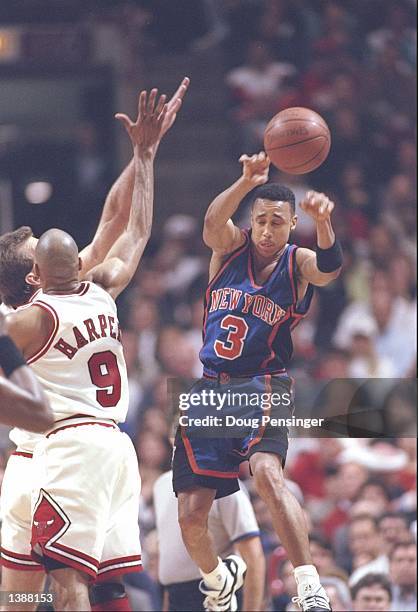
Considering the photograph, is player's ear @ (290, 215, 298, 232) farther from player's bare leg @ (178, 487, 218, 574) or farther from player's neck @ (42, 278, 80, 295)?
player's bare leg @ (178, 487, 218, 574)

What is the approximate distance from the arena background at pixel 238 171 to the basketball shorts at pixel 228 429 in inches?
26.5

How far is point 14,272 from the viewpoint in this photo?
599 centimetres

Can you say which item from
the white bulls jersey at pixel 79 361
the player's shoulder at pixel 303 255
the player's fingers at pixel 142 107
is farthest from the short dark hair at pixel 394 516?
the player's fingers at pixel 142 107

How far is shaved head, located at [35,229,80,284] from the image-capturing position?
566cm

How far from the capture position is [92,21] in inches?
307

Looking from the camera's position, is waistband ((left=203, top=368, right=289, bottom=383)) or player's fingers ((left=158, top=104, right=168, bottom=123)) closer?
waistband ((left=203, top=368, right=289, bottom=383))

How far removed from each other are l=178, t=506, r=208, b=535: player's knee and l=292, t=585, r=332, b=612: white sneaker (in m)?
0.73

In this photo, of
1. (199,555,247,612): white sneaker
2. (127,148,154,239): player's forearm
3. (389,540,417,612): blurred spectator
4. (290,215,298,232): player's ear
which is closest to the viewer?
(290,215,298,232): player's ear

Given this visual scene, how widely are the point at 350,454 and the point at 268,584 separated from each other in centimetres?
131

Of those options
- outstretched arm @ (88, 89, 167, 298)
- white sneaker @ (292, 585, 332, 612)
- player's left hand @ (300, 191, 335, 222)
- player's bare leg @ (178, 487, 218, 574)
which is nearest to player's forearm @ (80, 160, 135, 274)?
outstretched arm @ (88, 89, 167, 298)

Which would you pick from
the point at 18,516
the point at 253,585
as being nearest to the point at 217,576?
the point at 253,585

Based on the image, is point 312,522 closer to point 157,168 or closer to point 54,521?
point 157,168

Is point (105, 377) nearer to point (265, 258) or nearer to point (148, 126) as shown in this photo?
point (265, 258)

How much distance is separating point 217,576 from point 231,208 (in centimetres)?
182
